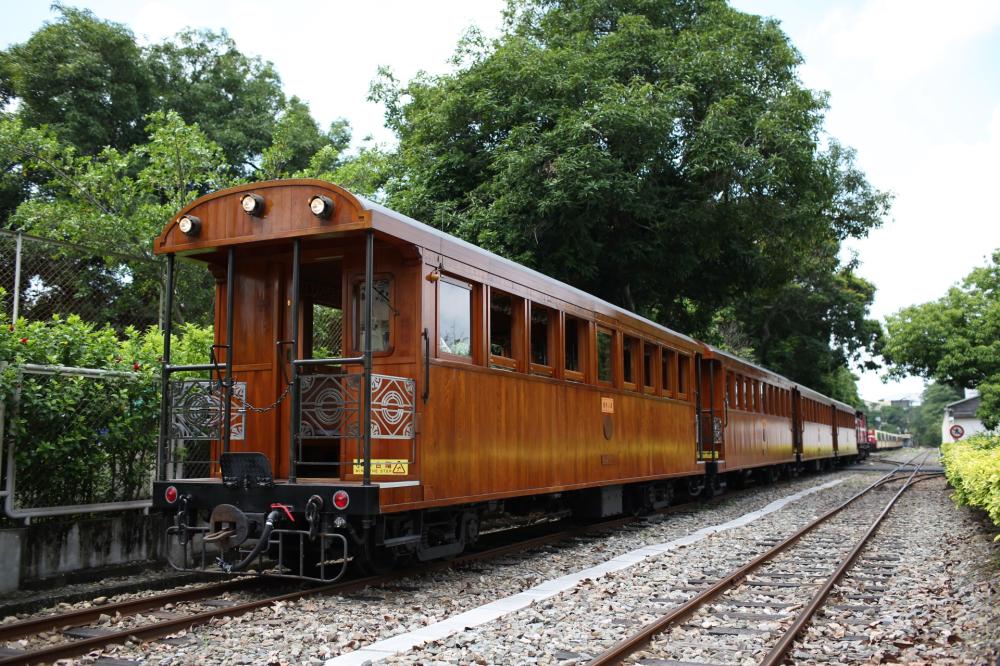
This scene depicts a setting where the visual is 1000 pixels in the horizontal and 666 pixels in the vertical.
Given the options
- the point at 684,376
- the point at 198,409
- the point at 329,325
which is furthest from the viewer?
the point at 684,376

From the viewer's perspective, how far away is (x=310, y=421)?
654 cm

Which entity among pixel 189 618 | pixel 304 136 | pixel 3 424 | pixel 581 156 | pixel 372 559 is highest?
pixel 304 136

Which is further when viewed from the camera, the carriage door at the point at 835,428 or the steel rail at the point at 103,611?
the carriage door at the point at 835,428

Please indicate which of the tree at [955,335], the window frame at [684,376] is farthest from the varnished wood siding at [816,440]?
the window frame at [684,376]

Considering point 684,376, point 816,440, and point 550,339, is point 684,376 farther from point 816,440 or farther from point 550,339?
point 816,440

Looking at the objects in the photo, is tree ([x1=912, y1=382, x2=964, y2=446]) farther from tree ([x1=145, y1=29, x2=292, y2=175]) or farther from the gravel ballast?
the gravel ballast

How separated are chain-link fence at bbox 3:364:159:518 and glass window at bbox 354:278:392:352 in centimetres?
241

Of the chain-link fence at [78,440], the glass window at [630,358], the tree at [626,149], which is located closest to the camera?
the chain-link fence at [78,440]

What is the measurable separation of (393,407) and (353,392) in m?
0.32

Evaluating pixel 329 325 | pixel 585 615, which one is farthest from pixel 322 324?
pixel 585 615

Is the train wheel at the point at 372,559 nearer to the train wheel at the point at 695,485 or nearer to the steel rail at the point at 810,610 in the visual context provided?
the steel rail at the point at 810,610

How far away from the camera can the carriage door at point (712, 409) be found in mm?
15273

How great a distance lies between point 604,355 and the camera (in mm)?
10609

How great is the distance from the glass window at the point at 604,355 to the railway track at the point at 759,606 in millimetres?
2762
